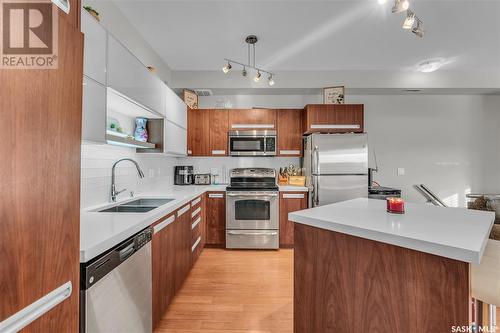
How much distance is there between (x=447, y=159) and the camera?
3.79 metres

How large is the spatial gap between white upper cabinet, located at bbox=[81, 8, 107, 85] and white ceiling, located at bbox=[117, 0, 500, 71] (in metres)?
0.93

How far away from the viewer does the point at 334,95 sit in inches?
134

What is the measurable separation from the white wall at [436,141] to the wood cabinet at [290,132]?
48 centimetres

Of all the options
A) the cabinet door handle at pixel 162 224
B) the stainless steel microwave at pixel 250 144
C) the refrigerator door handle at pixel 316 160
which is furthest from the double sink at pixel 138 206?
the refrigerator door handle at pixel 316 160

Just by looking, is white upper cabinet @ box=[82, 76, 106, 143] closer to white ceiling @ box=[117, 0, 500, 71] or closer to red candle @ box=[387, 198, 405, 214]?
white ceiling @ box=[117, 0, 500, 71]

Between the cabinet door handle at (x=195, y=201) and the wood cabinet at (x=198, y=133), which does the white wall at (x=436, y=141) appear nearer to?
the wood cabinet at (x=198, y=133)

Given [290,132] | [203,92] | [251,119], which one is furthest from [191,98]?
[290,132]

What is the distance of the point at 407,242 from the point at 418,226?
0.23 metres

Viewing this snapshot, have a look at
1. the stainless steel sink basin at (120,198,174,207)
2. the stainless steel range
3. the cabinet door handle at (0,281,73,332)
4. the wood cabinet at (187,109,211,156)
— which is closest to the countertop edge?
the cabinet door handle at (0,281,73,332)

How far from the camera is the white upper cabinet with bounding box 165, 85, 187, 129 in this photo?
261cm

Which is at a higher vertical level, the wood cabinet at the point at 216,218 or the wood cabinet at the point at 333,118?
the wood cabinet at the point at 333,118

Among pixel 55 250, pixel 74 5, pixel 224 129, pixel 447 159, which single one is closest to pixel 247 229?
pixel 224 129

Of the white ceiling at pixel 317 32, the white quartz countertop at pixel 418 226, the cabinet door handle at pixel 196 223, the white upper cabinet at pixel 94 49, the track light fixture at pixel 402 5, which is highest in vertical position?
the white ceiling at pixel 317 32

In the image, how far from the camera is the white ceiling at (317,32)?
2092 mm
